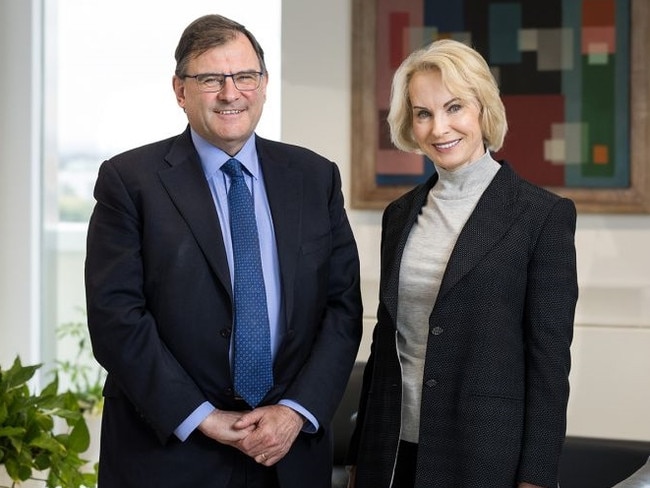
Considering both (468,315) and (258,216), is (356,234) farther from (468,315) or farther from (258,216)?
(468,315)

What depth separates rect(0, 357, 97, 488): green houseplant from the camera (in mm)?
3045

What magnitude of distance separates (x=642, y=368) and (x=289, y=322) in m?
2.13

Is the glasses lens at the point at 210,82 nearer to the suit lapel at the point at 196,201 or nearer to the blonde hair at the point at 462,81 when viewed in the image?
the suit lapel at the point at 196,201

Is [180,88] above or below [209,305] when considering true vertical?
above

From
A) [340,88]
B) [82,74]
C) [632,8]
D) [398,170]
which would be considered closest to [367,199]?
[398,170]

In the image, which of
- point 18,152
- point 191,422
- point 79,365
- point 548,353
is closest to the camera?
point 548,353

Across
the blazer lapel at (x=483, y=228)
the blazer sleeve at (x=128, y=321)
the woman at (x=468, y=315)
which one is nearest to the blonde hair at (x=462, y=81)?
the woman at (x=468, y=315)

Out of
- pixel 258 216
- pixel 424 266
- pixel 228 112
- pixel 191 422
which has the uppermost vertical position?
pixel 228 112

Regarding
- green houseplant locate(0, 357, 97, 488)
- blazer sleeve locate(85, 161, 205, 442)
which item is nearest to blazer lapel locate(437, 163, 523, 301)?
blazer sleeve locate(85, 161, 205, 442)

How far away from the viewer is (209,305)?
2.21m

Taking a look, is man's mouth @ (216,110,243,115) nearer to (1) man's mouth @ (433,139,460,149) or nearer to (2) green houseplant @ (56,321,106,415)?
(1) man's mouth @ (433,139,460,149)

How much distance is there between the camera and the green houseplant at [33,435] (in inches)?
120

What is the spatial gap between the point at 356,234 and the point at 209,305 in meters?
2.01

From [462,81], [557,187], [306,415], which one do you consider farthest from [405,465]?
[557,187]
